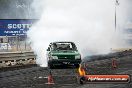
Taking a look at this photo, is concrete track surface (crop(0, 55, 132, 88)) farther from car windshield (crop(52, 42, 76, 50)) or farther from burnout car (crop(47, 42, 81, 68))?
car windshield (crop(52, 42, 76, 50))

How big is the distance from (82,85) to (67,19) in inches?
892

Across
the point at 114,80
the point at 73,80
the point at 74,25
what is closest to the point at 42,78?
the point at 73,80

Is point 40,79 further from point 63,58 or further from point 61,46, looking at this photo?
point 61,46

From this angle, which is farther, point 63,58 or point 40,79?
point 63,58

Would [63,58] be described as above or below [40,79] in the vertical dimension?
above

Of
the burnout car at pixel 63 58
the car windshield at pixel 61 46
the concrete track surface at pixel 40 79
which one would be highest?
the car windshield at pixel 61 46

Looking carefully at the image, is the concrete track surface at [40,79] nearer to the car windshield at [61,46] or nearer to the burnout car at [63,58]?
the burnout car at [63,58]

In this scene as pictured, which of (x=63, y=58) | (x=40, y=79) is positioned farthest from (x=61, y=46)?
(x=40, y=79)

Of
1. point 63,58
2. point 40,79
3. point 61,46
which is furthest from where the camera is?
point 61,46

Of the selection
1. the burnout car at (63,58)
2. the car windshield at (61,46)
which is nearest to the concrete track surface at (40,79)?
the burnout car at (63,58)

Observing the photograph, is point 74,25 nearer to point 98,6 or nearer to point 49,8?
point 49,8

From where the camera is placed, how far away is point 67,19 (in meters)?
41.3

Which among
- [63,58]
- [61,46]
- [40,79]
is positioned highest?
[61,46]

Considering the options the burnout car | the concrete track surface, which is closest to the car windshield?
the burnout car
